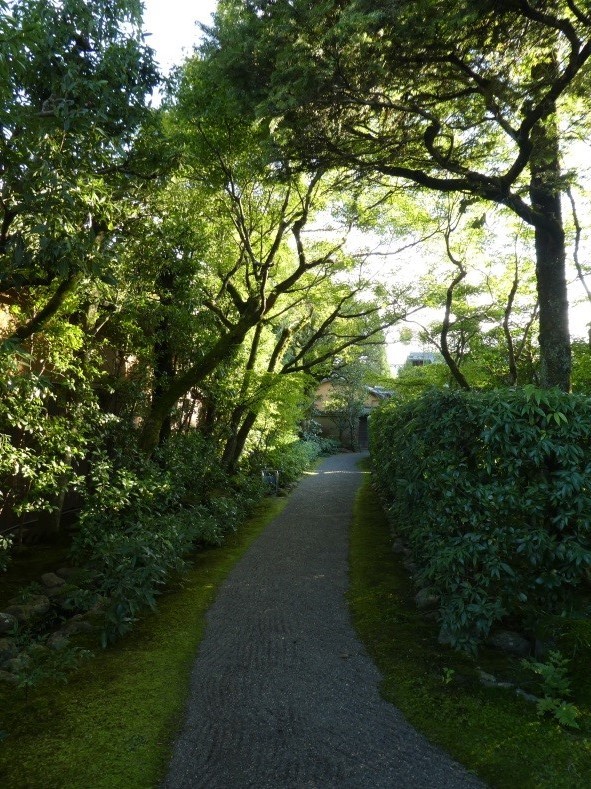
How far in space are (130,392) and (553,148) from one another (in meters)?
7.56

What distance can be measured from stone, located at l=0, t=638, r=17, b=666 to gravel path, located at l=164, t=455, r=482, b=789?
1695mm

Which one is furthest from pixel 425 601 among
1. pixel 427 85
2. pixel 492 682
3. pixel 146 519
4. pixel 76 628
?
pixel 427 85

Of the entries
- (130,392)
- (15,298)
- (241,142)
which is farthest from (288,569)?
(241,142)

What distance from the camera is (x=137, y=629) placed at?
16.2 ft

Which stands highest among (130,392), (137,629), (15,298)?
(15,298)

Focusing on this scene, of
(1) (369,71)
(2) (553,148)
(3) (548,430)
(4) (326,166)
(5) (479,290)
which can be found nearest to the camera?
(3) (548,430)

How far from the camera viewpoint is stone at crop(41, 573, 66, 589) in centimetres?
641

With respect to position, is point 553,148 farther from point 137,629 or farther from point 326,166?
point 137,629

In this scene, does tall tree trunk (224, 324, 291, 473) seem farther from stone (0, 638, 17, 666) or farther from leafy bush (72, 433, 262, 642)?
stone (0, 638, 17, 666)

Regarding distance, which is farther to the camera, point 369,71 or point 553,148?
point 553,148

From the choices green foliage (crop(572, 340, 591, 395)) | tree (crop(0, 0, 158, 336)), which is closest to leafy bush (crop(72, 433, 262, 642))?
tree (crop(0, 0, 158, 336))

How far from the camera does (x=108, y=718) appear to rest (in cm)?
337

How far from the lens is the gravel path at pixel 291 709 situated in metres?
2.82

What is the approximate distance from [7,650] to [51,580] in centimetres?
217
